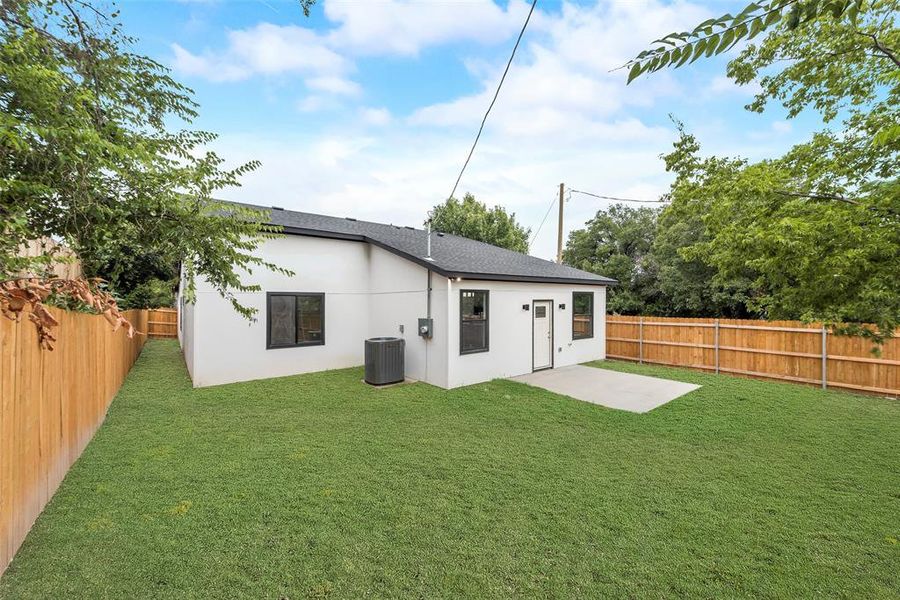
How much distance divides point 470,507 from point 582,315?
8631 mm

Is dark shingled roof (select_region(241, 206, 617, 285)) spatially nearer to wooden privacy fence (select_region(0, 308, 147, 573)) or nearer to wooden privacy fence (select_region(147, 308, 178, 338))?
wooden privacy fence (select_region(0, 308, 147, 573))

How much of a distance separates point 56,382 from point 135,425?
233 cm

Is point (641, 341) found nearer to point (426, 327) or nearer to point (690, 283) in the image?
point (426, 327)

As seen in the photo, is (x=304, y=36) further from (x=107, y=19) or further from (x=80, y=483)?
(x=80, y=483)

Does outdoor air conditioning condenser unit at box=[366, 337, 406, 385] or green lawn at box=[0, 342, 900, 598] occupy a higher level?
outdoor air conditioning condenser unit at box=[366, 337, 406, 385]

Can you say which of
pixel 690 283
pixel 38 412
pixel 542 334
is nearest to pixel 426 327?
pixel 542 334

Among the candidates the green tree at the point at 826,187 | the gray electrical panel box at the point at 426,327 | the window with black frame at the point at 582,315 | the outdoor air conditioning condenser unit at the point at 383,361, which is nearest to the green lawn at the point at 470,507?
the outdoor air conditioning condenser unit at the point at 383,361

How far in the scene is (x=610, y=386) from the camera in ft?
26.2

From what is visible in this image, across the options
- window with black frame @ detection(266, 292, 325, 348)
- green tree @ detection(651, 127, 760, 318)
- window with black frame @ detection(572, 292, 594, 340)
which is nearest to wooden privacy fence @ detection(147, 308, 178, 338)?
window with black frame @ detection(266, 292, 325, 348)

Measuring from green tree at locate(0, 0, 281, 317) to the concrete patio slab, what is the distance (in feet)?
20.3

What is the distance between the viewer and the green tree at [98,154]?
262 cm

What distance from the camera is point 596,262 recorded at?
21578 millimetres

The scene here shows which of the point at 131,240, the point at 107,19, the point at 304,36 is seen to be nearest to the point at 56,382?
the point at 131,240

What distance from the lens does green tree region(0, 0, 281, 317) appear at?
8.61 feet
